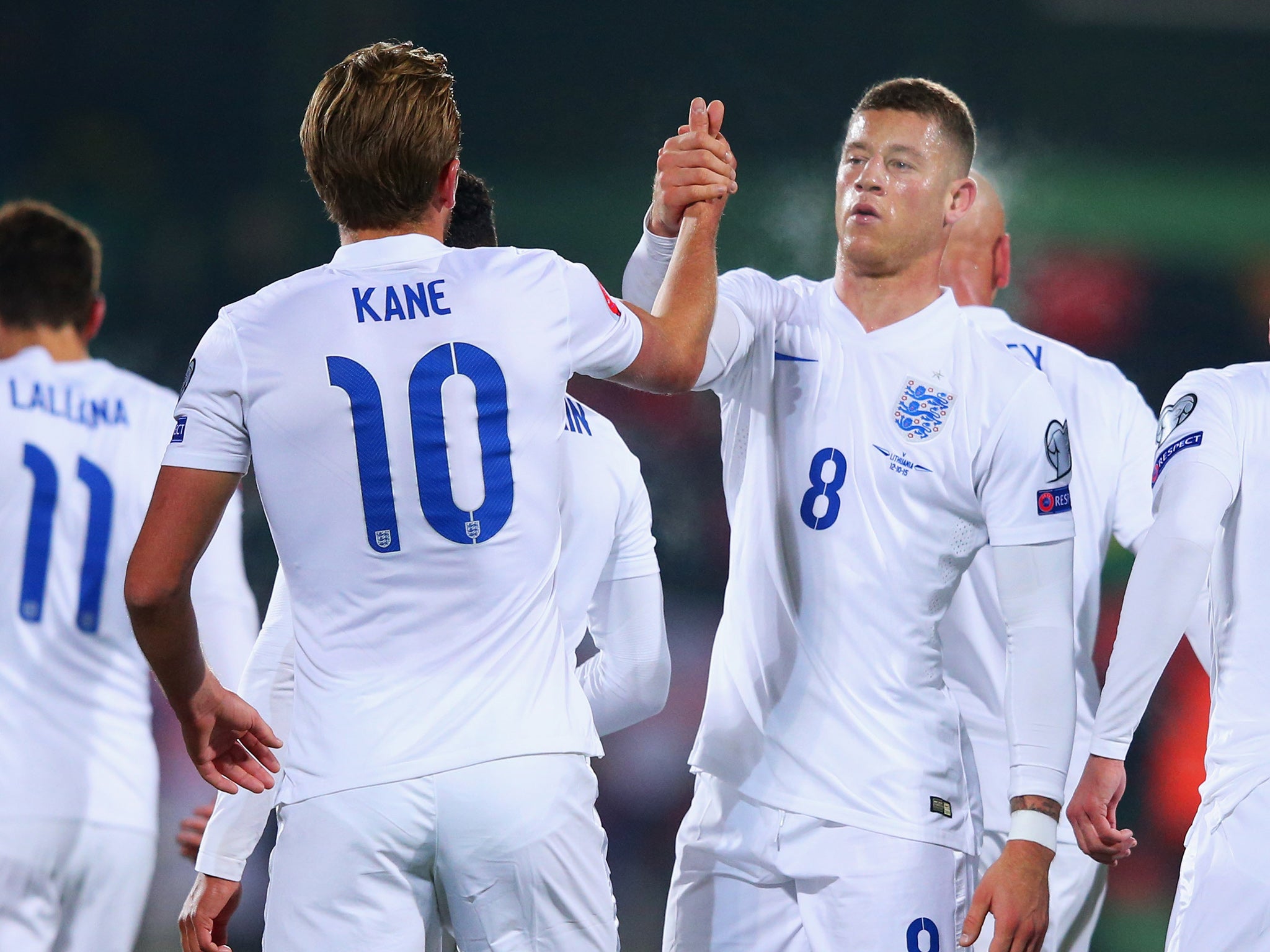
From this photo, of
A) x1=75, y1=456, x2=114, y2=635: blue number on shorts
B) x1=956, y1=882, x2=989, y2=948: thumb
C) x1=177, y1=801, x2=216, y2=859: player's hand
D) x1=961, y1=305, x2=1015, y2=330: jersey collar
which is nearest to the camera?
x1=956, y1=882, x2=989, y2=948: thumb

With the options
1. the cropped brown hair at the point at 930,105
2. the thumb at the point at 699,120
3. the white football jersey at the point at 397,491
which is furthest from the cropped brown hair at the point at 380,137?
the cropped brown hair at the point at 930,105

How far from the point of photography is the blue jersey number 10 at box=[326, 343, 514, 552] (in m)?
2.11

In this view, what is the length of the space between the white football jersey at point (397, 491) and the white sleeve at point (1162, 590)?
111 centimetres

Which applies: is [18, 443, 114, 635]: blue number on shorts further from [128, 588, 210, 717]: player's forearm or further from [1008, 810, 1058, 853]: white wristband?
[1008, 810, 1058, 853]: white wristband

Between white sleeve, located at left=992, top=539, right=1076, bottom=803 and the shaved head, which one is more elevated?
the shaved head

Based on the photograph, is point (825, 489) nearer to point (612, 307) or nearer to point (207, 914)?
point (612, 307)

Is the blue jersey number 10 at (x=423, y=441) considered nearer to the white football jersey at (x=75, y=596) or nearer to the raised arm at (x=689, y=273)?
the raised arm at (x=689, y=273)

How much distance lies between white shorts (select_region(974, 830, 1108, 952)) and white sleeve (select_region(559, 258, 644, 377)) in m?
1.87

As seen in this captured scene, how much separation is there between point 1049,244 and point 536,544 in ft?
20.1

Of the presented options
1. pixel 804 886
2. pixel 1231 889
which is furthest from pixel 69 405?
pixel 1231 889

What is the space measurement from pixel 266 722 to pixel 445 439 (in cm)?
77

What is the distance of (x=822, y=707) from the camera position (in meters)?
2.69

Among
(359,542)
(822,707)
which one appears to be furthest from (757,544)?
(359,542)

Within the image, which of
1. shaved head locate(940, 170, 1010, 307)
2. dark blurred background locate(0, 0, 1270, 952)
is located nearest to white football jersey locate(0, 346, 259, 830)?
shaved head locate(940, 170, 1010, 307)
